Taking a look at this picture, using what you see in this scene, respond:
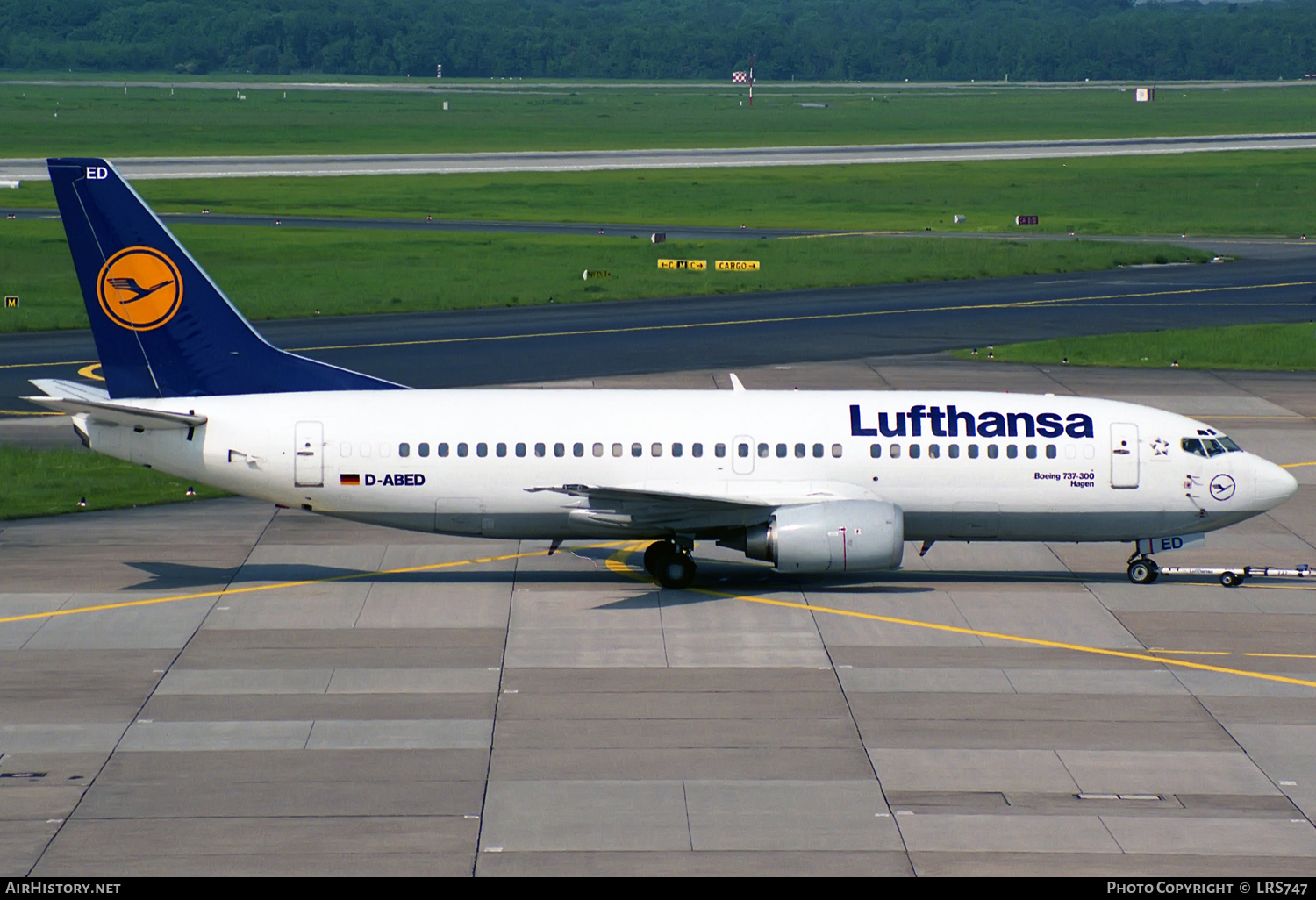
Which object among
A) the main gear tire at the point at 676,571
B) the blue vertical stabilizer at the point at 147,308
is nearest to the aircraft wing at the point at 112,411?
the blue vertical stabilizer at the point at 147,308

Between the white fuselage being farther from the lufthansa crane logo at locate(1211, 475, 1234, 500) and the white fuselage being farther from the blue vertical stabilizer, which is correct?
the blue vertical stabilizer

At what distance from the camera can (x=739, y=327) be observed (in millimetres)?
75688

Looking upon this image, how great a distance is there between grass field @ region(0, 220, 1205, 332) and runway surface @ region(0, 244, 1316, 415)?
2.61m

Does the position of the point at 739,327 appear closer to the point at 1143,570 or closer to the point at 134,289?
the point at 1143,570

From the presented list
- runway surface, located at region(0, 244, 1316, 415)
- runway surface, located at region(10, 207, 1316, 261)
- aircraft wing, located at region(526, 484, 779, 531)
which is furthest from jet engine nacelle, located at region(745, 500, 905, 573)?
runway surface, located at region(10, 207, 1316, 261)

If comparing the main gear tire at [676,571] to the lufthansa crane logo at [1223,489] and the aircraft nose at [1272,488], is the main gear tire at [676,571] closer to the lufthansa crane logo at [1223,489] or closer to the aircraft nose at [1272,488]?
the lufthansa crane logo at [1223,489]

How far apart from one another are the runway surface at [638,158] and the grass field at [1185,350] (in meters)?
85.8

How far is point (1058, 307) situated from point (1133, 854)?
6423 cm

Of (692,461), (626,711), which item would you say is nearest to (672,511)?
(692,461)

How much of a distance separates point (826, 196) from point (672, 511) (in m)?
101

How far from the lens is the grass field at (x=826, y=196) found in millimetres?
119062

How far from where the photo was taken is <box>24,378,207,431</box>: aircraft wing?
34094mm

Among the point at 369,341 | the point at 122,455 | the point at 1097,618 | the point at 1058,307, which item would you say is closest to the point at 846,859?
the point at 1097,618

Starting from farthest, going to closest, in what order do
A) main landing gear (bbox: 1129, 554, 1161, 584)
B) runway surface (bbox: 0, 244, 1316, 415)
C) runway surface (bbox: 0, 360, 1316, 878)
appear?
runway surface (bbox: 0, 244, 1316, 415)
main landing gear (bbox: 1129, 554, 1161, 584)
runway surface (bbox: 0, 360, 1316, 878)
